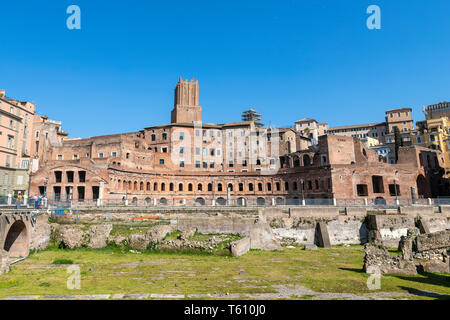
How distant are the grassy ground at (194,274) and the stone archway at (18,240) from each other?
4.26ft

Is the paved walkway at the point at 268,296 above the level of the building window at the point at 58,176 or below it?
below

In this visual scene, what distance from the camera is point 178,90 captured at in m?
75.8

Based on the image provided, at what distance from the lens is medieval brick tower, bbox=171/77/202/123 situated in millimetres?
74062

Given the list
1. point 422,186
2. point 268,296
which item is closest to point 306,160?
point 422,186

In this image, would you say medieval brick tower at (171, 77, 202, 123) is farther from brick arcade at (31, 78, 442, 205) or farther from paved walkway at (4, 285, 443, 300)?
paved walkway at (4, 285, 443, 300)

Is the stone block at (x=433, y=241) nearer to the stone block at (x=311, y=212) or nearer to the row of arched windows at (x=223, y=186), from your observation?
the stone block at (x=311, y=212)

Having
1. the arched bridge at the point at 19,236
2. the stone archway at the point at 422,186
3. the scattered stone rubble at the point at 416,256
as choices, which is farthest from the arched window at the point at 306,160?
the arched bridge at the point at 19,236

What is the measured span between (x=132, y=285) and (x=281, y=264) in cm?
1113

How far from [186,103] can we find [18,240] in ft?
184

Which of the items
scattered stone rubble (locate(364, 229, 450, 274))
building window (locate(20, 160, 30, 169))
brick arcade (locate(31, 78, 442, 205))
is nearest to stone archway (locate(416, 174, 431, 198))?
brick arcade (locate(31, 78, 442, 205))

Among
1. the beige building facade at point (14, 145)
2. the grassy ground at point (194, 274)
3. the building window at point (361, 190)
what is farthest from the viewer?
the building window at point (361, 190)

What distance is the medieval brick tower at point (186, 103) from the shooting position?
243 feet

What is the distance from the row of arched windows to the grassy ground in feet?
90.1

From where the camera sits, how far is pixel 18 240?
24.1 m
